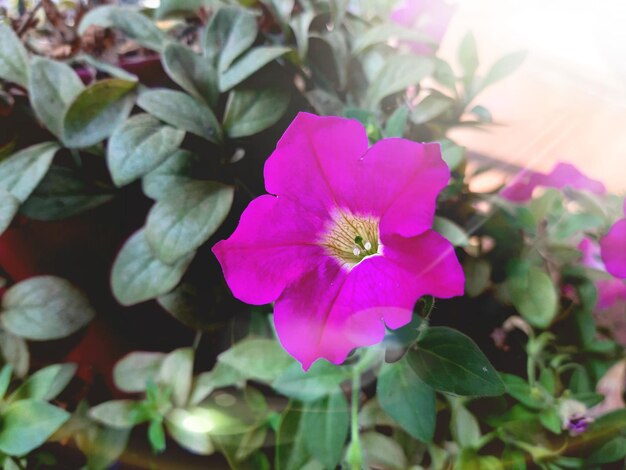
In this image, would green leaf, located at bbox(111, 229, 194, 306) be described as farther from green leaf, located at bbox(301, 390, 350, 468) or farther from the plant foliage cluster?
green leaf, located at bbox(301, 390, 350, 468)

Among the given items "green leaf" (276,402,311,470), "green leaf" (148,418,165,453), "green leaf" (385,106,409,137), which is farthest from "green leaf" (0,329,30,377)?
"green leaf" (385,106,409,137)

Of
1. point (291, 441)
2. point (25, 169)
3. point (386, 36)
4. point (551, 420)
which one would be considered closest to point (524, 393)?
point (551, 420)

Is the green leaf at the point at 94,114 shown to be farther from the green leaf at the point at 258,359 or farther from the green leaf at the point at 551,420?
the green leaf at the point at 551,420

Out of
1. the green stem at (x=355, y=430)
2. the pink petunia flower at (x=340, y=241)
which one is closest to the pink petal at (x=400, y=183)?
the pink petunia flower at (x=340, y=241)

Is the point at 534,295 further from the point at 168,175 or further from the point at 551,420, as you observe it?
the point at 168,175

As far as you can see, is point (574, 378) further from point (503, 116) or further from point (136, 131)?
point (136, 131)

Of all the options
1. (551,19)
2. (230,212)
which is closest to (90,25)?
(230,212)
